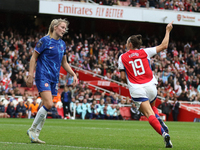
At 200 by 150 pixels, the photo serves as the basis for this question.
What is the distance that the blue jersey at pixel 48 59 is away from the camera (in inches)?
258

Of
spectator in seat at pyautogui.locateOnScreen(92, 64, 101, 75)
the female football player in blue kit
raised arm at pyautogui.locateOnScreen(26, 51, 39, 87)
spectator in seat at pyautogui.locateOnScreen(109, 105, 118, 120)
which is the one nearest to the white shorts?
the female football player in blue kit

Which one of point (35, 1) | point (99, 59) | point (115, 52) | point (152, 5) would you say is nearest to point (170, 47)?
point (152, 5)

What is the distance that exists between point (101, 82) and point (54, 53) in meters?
17.7

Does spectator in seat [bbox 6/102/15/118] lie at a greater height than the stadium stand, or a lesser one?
lesser

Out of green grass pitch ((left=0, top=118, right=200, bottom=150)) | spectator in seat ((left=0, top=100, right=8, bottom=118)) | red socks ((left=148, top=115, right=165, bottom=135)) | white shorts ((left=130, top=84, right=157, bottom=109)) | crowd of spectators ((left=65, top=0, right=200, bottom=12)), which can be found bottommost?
spectator in seat ((left=0, top=100, right=8, bottom=118))

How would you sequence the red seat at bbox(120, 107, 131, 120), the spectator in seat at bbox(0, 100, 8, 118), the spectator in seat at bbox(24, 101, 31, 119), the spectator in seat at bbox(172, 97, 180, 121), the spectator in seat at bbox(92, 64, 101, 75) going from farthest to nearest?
the spectator in seat at bbox(92, 64, 101, 75) → the spectator in seat at bbox(172, 97, 180, 121) → the red seat at bbox(120, 107, 131, 120) → the spectator in seat at bbox(24, 101, 31, 119) → the spectator in seat at bbox(0, 100, 8, 118)

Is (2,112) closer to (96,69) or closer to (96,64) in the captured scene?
(96,69)

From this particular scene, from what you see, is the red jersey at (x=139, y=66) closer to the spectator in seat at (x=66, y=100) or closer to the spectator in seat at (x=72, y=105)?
the spectator in seat at (x=66, y=100)

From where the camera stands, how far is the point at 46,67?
6582 mm

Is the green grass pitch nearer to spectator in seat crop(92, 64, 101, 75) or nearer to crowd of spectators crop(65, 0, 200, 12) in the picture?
spectator in seat crop(92, 64, 101, 75)

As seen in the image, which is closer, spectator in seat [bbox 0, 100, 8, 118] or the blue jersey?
the blue jersey

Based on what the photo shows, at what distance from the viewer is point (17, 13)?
1094 inches

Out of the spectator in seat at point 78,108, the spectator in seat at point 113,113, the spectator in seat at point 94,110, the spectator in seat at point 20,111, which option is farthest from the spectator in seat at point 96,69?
the spectator in seat at point 20,111

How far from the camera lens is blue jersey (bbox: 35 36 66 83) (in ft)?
21.5
